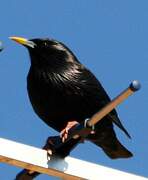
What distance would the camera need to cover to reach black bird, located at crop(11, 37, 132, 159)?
5.52m

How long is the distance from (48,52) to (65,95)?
0.73m

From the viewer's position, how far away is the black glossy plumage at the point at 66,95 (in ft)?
18.1

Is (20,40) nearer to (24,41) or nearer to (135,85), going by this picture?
(24,41)

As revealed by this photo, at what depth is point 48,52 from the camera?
6.10 metres

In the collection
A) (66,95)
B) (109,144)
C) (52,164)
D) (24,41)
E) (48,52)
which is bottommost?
(109,144)

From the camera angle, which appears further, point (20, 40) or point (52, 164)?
point (20, 40)

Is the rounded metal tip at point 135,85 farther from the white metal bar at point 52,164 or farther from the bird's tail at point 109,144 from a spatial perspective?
the bird's tail at point 109,144

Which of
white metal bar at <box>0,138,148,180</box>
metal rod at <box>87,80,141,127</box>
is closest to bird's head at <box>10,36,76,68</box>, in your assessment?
white metal bar at <box>0,138,148,180</box>

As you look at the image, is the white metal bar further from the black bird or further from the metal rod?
the black bird

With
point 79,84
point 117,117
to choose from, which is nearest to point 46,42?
point 79,84

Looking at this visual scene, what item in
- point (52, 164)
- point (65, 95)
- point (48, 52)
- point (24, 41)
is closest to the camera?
point (52, 164)

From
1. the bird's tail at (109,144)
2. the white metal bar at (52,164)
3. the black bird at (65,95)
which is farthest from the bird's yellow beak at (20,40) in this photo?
the white metal bar at (52,164)

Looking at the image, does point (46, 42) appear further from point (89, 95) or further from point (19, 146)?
point (19, 146)

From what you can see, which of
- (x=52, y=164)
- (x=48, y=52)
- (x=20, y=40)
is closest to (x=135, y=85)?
(x=52, y=164)
